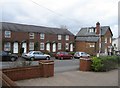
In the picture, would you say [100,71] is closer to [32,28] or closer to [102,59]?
[102,59]

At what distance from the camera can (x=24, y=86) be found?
422 inches

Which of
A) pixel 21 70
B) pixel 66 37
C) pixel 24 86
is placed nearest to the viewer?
pixel 24 86

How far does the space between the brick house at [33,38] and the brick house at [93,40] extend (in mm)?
3342

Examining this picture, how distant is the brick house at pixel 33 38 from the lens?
3816 centimetres

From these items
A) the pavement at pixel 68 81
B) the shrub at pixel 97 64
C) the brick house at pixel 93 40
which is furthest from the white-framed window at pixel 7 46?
the pavement at pixel 68 81

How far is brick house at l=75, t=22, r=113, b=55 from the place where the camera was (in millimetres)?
50803

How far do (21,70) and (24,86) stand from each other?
1994 millimetres

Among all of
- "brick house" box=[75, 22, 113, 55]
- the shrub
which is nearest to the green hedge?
the shrub

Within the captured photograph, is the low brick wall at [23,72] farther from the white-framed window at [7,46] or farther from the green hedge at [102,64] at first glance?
the white-framed window at [7,46]

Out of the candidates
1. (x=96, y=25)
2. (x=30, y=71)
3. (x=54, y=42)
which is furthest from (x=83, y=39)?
(x=30, y=71)

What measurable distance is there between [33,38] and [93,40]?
648 inches

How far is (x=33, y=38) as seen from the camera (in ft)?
137

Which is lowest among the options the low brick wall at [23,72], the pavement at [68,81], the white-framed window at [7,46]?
the pavement at [68,81]

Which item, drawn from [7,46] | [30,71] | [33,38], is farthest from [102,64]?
[33,38]
